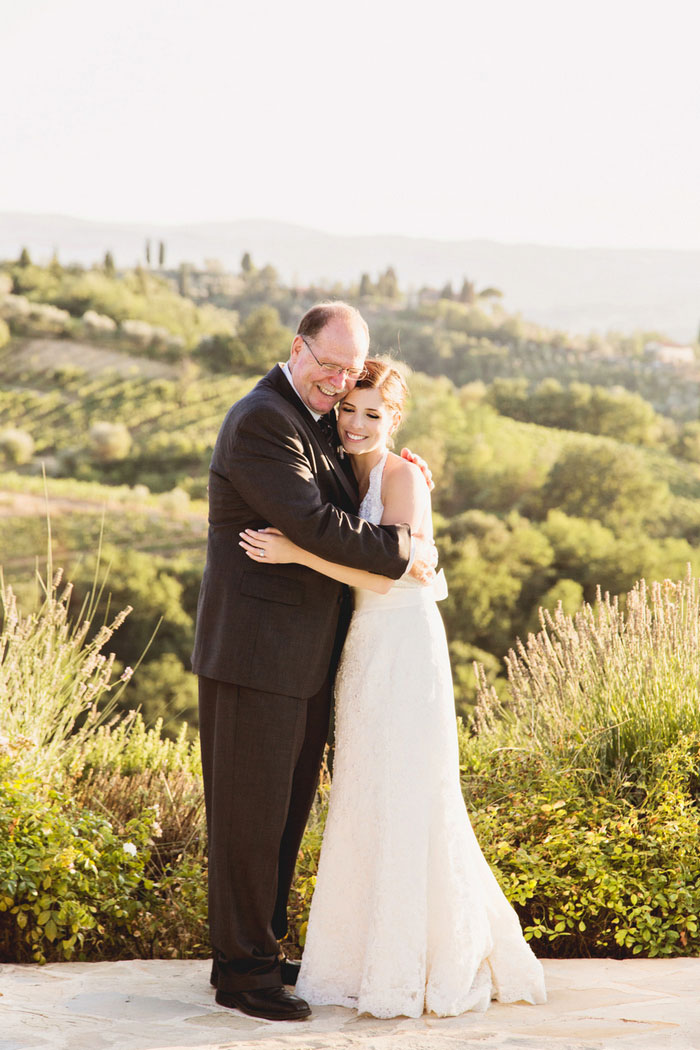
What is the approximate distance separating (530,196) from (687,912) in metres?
11.1

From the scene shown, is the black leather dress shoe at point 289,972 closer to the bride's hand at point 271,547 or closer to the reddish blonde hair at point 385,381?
the bride's hand at point 271,547

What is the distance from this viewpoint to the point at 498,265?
1362 cm

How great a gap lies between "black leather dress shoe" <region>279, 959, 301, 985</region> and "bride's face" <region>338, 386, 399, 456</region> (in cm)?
156

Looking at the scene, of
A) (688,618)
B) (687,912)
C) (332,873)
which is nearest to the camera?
(332,873)

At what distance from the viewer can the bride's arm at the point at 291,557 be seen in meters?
2.90

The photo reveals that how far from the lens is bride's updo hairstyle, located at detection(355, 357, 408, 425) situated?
3.06 metres

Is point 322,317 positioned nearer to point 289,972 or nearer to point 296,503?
point 296,503

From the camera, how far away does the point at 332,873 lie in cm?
310

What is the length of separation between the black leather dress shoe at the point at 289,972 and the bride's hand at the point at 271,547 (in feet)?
4.12

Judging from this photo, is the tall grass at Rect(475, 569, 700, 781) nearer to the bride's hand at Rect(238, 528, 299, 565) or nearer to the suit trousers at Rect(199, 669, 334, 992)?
the suit trousers at Rect(199, 669, 334, 992)

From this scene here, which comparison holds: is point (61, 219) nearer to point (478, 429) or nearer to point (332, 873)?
point (478, 429)

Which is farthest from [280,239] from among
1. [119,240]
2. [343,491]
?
[343,491]

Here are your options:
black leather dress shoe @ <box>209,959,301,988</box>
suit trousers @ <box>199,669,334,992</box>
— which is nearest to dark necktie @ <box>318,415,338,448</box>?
suit trousers @ <box>199,669,334,992</box>

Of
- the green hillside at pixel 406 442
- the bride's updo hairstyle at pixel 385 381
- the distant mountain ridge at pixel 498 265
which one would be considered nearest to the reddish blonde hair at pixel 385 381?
the bride's updo hairstyle at pixel 385 381
